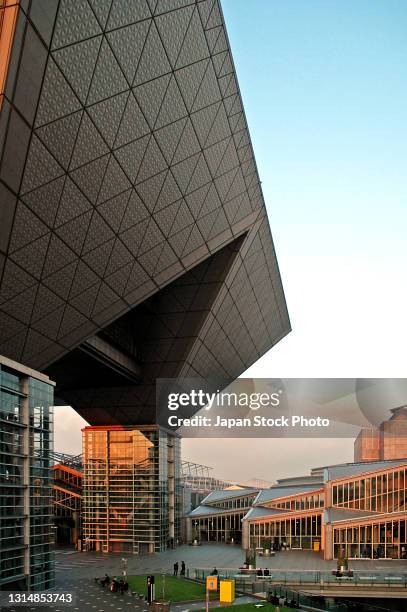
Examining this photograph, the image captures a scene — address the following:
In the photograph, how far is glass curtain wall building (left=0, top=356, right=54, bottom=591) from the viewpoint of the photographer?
90.6 ft

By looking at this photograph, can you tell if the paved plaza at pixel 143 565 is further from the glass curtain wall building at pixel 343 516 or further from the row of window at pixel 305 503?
the row of window at pixel 305 503

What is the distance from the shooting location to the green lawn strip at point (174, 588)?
30.8m

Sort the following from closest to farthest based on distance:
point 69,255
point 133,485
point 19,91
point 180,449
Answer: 1. point 19,91
2. point 69,255
3. point 133,485
4. point 180,449

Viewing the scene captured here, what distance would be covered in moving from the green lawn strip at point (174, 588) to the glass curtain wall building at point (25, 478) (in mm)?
4747

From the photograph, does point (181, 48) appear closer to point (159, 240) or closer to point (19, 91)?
point (19, 91)

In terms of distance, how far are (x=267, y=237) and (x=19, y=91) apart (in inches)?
1023

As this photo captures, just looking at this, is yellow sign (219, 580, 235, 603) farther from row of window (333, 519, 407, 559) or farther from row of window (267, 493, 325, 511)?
row of window (267, 493, 325, 511)

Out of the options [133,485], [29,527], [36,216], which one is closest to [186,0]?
[36,216]

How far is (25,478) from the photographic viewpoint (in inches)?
1164

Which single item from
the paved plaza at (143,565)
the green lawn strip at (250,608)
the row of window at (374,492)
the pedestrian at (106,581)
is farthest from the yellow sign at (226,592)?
the row of window at (374,492)

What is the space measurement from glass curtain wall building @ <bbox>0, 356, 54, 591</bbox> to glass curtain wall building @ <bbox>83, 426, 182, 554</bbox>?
19.8 m

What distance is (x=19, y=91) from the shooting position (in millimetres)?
17766

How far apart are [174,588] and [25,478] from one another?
952 cm

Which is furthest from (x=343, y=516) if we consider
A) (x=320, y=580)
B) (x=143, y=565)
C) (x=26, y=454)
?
(x=26, y=454)
